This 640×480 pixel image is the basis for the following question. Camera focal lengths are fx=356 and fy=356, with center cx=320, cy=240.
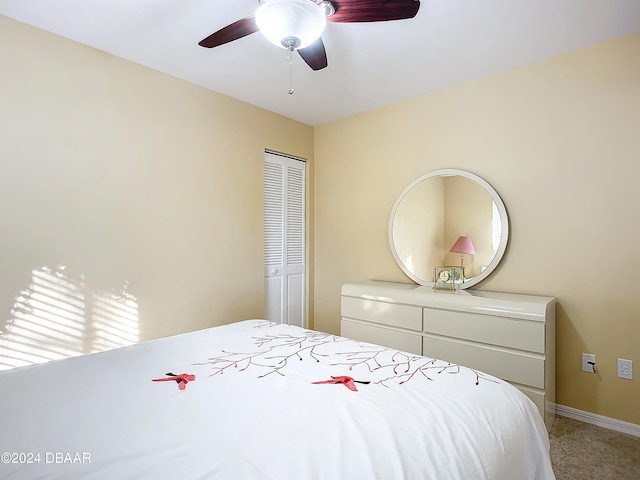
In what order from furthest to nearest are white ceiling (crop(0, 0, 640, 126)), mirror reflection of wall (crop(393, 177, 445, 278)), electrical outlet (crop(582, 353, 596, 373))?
A: mirror reflection of wall (crop(393, 177, 445, 278)) < electrical outlet (crop(582, 353, 596, 373)) < white ceiling (crop(0, 0, 640, 126))

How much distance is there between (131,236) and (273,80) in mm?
1625

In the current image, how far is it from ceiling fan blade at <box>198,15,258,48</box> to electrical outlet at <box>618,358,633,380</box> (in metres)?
2.89

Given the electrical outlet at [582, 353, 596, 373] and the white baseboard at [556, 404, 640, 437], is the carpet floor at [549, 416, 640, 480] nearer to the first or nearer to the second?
the white baseboard at [556, 404, 640, 437]

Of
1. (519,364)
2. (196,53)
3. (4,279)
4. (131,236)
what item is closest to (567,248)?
(519,364)

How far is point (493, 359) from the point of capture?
2.33 m

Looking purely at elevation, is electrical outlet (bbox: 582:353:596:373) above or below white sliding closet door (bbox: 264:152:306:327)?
below

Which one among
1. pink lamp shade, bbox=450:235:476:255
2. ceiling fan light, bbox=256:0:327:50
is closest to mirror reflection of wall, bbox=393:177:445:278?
pink lamp shade, bbox=450:235:476:255

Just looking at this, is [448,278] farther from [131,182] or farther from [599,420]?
[131,182]

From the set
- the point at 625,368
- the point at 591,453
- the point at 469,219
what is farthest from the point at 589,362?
the point at 469,219

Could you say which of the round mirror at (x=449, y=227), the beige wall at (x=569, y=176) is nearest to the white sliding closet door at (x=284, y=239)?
the round mirror at (x=449, y=227)

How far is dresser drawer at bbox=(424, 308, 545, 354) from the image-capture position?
218cm

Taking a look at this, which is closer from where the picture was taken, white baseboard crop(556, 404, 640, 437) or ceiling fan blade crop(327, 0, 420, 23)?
ceiling fan blade crop(327, 0, 420, 23)

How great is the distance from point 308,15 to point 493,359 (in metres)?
2.25

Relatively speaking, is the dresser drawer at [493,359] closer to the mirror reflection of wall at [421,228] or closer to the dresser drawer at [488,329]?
the dresser drawer at [488,329]
